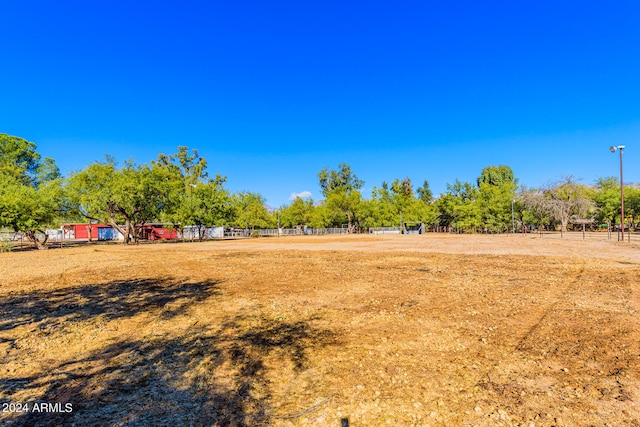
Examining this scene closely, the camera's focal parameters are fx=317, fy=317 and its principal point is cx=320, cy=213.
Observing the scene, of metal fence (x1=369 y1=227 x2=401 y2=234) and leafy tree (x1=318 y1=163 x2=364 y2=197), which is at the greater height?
leafy tree (x1=318 y1=163 x2=364 y2=197)

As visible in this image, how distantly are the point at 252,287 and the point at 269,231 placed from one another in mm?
70103

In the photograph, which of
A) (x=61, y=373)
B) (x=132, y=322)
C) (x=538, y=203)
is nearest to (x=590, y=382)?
(x=61, y=373)

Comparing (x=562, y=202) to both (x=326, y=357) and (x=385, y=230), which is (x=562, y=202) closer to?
(x=385, y=230)

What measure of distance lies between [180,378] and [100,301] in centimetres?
540

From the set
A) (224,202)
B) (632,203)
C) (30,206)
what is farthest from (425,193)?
(30,206)

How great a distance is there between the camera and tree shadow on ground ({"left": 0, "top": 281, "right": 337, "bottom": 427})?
2865 millimetres

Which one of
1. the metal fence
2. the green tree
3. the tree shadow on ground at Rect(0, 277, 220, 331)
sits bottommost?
the metal fence

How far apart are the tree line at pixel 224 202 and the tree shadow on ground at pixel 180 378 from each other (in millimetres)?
32691

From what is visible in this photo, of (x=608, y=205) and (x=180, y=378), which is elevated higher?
(x=608, y=205)

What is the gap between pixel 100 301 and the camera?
7.54 m

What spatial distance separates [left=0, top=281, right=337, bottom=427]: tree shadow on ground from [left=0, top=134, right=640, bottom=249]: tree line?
32.7m

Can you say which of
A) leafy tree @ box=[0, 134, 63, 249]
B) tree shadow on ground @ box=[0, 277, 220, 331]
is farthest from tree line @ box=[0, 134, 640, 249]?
tree shadow on ground @ box=[0, 277, 220, 331]

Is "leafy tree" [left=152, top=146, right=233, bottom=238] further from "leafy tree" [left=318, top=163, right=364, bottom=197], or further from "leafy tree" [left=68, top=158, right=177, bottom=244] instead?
"leafy tree" [left=318, top=163, right=364, bottom=197]

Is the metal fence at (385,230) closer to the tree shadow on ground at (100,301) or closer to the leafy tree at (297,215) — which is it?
the leafy tree at (297,215)
